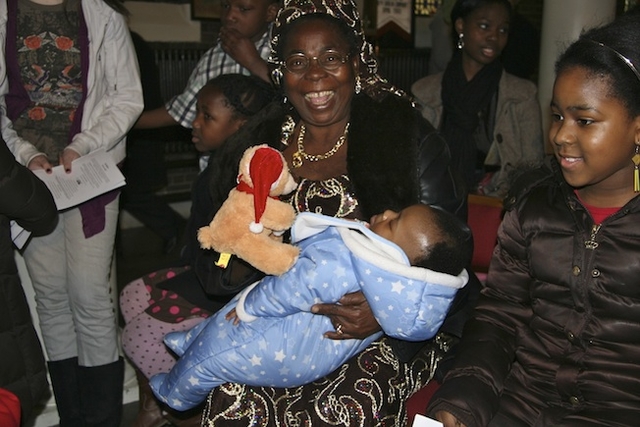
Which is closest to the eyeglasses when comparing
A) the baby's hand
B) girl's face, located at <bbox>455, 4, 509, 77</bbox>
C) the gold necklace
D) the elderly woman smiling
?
the elderly woman smiling

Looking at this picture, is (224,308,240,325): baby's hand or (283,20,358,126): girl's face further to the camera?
(283,20,358,126): girl's face

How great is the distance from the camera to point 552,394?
2.12 m

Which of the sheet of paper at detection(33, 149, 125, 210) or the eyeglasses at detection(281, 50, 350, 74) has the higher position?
the eyeglasses at detection(281, 50, 350, 74)

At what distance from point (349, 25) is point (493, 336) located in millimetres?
1161

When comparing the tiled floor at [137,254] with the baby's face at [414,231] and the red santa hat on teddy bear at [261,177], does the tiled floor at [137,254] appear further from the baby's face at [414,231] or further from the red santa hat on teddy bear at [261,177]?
the baby's face at [414,231]

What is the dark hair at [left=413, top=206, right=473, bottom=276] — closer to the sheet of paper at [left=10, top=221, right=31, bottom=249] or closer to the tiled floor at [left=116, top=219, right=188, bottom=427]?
the sheet of paper at [left=10, top=221, right=31, bottom=249]

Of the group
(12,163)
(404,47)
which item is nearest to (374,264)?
(12,163)

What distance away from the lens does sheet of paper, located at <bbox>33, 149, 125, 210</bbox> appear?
9.99 feet

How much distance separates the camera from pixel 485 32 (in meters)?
4.20

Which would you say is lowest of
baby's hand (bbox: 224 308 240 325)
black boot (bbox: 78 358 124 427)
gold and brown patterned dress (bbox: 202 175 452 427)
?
black boot (bbox: 78 358 124 427)

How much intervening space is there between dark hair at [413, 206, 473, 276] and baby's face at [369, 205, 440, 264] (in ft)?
0.05

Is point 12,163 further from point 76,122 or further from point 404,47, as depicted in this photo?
point 404,47

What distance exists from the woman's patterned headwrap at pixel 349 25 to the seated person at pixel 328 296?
2.14 ft

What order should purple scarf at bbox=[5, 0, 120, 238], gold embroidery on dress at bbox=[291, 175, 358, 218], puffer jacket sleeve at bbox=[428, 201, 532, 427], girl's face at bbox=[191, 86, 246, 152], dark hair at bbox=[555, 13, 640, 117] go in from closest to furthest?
dark hair at bbox=[555, 13, 640, 117] → puffer jacket sleeve at bbox=[428, 201, 532, 427] → gold embroidery on dress at bbox=[291, 175, 358, 218] → purple scarf at bbox=[5, 0, 120, 238] → girl's face at bbox=[191, 86, 246, 152]
